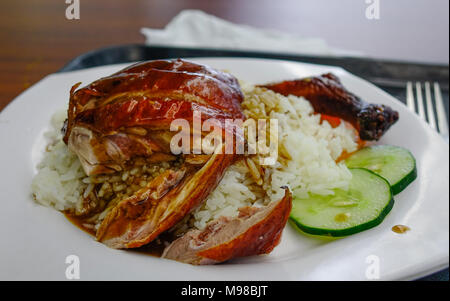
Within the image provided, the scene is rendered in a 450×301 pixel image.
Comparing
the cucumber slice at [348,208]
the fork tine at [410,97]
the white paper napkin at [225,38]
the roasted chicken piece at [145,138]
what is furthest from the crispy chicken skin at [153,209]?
the white paper napkin at [225,38]

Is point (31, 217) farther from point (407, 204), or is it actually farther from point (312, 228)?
point (407, 204)

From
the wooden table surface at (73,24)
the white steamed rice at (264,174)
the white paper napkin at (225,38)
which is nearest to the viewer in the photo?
the white steamed rice at (264,174)

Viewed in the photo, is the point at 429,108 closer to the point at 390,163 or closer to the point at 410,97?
the point at 410,97

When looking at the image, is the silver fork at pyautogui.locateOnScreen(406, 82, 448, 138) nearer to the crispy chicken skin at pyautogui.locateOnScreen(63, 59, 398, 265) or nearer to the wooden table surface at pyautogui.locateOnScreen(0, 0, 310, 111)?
the crispy chicken skin at pyautogui.locateOnScreen(63, 59, 398, 265)

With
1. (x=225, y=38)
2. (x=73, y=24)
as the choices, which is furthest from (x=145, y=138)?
(x=73, y=24)

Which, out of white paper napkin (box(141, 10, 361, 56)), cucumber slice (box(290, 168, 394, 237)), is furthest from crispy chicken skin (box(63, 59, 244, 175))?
white paper napkin (box(141, 10, 361, 56))

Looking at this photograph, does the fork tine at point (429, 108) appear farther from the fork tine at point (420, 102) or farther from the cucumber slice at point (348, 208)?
the cucumber slice at point (348, 208)
